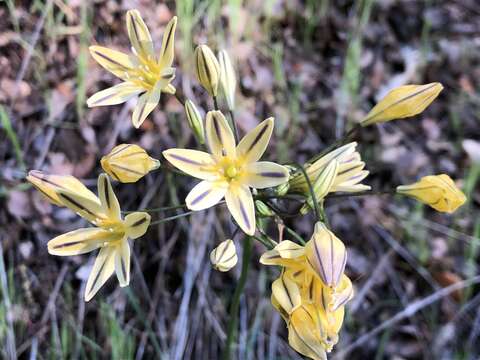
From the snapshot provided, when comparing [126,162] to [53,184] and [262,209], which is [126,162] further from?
[262,209]

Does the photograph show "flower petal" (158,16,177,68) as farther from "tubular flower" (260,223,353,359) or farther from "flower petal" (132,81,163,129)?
"tubular flower" (260,223,353,359)

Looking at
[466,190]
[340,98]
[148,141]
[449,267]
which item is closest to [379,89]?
[340,98]

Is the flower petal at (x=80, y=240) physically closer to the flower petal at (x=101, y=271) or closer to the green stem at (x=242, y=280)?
the flower petal at (x=101, y=271)

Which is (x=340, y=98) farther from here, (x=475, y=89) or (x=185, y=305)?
(x=185, y=305)

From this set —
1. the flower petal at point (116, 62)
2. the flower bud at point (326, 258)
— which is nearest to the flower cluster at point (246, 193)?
the flower bud at point (326, 258)

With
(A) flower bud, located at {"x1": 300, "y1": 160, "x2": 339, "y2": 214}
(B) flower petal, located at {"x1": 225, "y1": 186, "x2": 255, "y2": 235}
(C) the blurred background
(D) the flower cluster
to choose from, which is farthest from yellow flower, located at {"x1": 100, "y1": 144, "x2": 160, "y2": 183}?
(C) the blurred background

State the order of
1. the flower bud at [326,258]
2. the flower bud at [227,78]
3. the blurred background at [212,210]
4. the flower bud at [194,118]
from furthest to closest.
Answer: the blurred background at [212,210] → the flower bud at [227,78] → the flower bud at [194,118] → the flower bud at [326,258]

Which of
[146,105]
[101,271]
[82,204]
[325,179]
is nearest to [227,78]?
[146,105]

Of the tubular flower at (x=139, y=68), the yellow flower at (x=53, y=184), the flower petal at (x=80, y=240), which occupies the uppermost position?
the tubular flower at (x=139, y=68)
